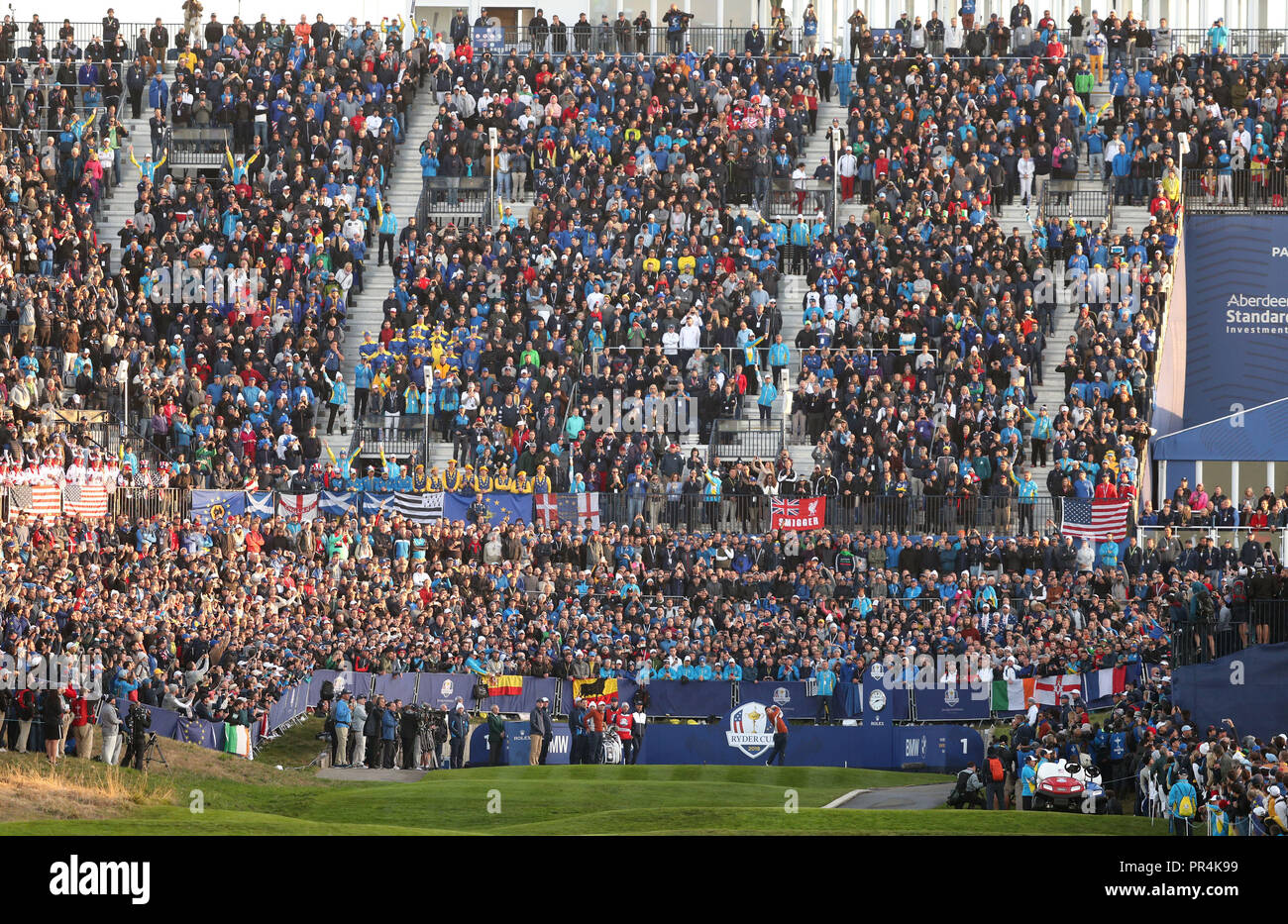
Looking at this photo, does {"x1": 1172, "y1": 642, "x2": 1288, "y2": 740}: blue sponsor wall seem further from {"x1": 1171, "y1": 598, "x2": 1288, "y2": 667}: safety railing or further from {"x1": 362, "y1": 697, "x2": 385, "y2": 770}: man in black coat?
{"x1": 362, "y1": 697, "x2": 385, "y2": 770}: man in black coat

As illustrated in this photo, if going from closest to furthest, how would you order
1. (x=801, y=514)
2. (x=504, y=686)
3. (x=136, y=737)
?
(x=136, y=737)
(x=504, y=686)
(x=801, y=514)

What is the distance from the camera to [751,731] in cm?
3578

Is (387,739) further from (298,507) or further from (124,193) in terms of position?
(124,193)

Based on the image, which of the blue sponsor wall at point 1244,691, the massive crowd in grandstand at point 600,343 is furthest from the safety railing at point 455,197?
the blue sponsor wall at point 1244,691

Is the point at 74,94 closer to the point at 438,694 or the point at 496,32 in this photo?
the point at 496,32

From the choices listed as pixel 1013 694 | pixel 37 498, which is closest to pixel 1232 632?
pixel 1013 694

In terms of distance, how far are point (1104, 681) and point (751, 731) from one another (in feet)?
20.8

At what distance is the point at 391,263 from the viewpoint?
173 ft

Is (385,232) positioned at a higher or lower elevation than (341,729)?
higher

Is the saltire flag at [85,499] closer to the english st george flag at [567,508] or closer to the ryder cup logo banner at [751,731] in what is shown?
the english st george flag at [567,508]

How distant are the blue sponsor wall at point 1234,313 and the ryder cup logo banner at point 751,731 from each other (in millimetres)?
20125

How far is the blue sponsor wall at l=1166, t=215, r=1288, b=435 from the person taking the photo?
51625 mm

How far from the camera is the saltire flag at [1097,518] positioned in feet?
138
